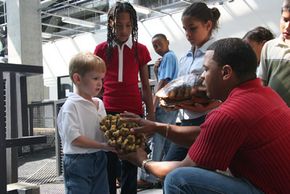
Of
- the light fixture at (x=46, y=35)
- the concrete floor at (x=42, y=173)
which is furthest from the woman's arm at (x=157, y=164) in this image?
the light fixture at (x=46, y=35)

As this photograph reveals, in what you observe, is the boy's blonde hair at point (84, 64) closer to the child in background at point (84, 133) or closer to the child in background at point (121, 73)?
the child in background at point (84, 133)

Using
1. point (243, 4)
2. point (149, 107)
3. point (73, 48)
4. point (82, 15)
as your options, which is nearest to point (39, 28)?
point (82, 15)

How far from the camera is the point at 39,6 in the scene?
31.5ft

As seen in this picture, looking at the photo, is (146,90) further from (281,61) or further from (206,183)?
(206,183)

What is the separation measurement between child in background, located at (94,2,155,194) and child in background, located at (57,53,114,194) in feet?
0.63

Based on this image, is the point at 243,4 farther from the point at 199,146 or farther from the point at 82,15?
the point at 199,146

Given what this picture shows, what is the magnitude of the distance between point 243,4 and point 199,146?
7382 millimetres

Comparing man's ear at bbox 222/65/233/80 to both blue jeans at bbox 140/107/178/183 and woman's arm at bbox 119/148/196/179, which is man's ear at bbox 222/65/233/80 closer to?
woman's arm at bbox 119/148/196/179

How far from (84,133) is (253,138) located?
0.82 meters

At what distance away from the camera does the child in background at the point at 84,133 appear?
1.63m

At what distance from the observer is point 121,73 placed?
198cm


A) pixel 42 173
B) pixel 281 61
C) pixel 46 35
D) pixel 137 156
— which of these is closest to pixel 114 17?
pixel 137 156

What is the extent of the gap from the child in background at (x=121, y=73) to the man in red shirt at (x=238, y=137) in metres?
0.65

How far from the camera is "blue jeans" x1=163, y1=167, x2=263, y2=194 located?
1.27 metres
